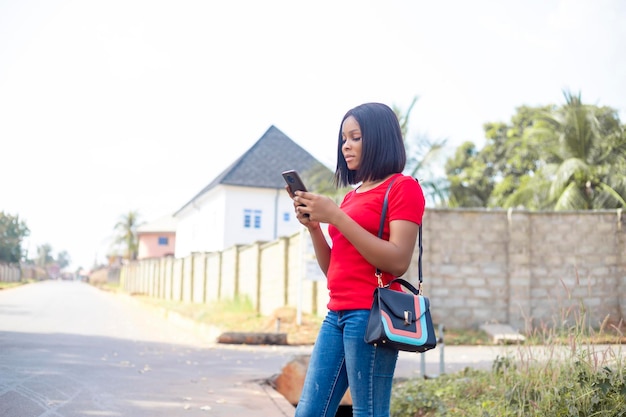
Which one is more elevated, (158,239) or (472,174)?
(472,174)

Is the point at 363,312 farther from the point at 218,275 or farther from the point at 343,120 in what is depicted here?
the point at 218,275

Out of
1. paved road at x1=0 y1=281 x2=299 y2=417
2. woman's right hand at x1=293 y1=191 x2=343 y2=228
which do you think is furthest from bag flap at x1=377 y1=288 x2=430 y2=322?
paved road at x1=0 y1=281 x2=299 y2=417

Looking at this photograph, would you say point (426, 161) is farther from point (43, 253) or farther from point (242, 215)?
point (43, 253)

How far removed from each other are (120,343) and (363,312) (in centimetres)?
997

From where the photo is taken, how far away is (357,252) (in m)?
2.47

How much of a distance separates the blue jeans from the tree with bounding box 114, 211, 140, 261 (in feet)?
239

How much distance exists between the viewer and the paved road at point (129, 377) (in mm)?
5492

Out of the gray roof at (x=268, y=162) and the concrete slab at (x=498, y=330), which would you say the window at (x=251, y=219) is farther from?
the concrete slab at (x=498, y=330)

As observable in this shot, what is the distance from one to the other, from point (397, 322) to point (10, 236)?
65.9 metres

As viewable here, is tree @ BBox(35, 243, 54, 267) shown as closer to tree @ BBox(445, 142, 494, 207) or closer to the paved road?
tree @ BBox(445, 142, 494, 207)

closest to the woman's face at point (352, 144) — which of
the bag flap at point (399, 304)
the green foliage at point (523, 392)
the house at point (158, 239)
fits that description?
the bag flap at point (399, 304)

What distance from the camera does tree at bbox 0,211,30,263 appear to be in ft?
163

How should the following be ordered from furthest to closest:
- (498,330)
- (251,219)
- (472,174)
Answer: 1. (251,219)
2. (472,174)
3. (498,330)

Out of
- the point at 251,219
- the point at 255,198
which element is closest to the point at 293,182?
the point at 251,219
